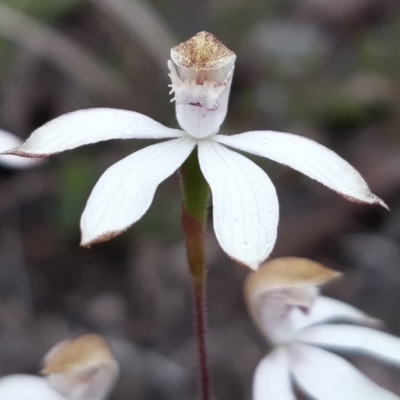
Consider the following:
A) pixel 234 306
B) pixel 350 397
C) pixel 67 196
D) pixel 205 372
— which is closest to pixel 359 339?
pixel 350 397

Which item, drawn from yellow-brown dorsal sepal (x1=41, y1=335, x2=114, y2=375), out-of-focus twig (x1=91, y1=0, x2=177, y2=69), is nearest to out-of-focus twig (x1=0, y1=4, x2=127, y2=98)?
out-of-focus twig (x1=91, y1=0, x2=177, y2=69)

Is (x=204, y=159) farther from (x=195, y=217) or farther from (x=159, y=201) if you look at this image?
(x=159, y=201)

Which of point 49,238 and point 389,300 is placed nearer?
point 389,300

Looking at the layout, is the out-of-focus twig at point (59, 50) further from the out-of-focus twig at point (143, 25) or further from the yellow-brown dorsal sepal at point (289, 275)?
the yellow-brown dorsal sepal at point (289, 275)

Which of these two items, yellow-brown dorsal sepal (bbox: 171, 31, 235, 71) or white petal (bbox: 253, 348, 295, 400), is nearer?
yellow-brown dorsal sepal (bbox: 171, 31, 235, 71)

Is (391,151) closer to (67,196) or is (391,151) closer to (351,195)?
(67,196)

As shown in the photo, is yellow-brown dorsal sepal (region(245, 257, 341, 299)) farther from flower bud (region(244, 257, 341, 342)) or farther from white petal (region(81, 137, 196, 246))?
white petal (region(81, 137, 196, 246))
